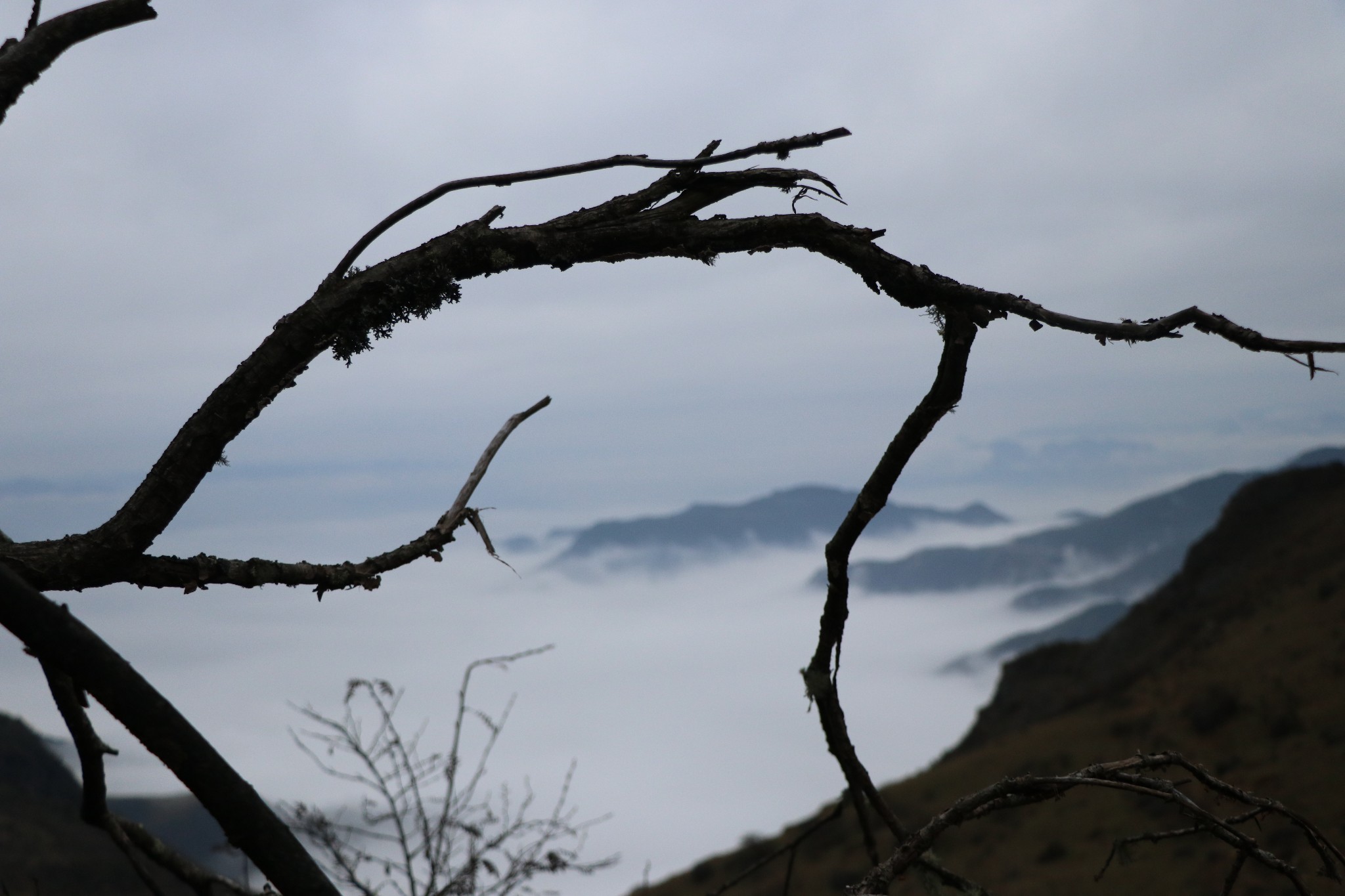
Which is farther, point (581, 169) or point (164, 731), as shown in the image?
point (581, 169)

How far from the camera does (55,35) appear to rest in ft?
9.40

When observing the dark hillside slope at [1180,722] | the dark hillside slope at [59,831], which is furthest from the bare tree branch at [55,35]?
the dark hillside slope at [1180,722]

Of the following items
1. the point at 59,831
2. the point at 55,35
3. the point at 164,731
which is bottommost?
the point at 59,831

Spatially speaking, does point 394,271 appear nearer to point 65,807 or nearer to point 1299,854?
point 1299,854

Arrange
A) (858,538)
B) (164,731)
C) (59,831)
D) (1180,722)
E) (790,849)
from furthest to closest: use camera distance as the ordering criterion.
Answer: (1180,722), (59,831), (790,849), (858,538), (164,731)

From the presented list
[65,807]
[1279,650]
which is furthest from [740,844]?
[65,807]

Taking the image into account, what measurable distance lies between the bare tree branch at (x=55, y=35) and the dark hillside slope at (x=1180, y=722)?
2532cm

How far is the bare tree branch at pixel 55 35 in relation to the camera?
2.83 meters

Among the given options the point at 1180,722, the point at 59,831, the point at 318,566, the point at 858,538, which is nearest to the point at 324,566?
the point at 318,566

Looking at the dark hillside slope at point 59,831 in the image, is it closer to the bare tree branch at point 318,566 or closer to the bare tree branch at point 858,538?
the bare tree branch at point 318,566

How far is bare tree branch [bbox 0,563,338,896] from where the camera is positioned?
1625 millimetres

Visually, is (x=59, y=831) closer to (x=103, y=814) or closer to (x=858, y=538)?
(x=103, y=814)

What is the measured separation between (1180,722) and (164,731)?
40.4 m

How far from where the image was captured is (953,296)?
7.89 feet
